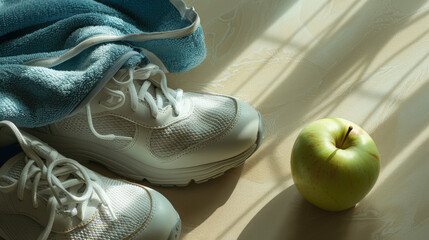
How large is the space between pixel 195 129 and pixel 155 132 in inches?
3.3

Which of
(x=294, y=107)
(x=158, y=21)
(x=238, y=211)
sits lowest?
(x=238, y=211)

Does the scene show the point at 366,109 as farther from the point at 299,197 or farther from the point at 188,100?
the point at 188,100

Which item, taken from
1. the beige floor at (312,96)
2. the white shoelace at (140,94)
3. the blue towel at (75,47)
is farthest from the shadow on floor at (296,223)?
the blue towel at (75,47)

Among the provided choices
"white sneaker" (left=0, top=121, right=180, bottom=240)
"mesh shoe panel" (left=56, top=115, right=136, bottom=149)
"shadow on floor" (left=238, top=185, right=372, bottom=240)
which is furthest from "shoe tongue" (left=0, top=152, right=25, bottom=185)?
"shadow on floor" (left=238, top=185, right=372, bottom=240)

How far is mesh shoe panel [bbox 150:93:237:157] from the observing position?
1.05m

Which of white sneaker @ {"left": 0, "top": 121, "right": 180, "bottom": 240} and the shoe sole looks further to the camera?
the shoe sole

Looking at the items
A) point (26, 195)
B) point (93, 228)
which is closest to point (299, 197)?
point (93, 228)

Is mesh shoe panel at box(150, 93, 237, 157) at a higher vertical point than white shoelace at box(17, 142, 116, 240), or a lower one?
higher

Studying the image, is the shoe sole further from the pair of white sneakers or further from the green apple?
the green apple

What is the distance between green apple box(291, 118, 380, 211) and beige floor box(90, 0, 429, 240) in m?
0.07

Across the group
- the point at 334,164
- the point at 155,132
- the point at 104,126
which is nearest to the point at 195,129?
the point at 155,132

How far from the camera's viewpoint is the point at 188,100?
1.10 meters

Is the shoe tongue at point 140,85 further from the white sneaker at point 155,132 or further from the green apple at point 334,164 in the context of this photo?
the green apple at point 334,164

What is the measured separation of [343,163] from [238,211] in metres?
0.25
